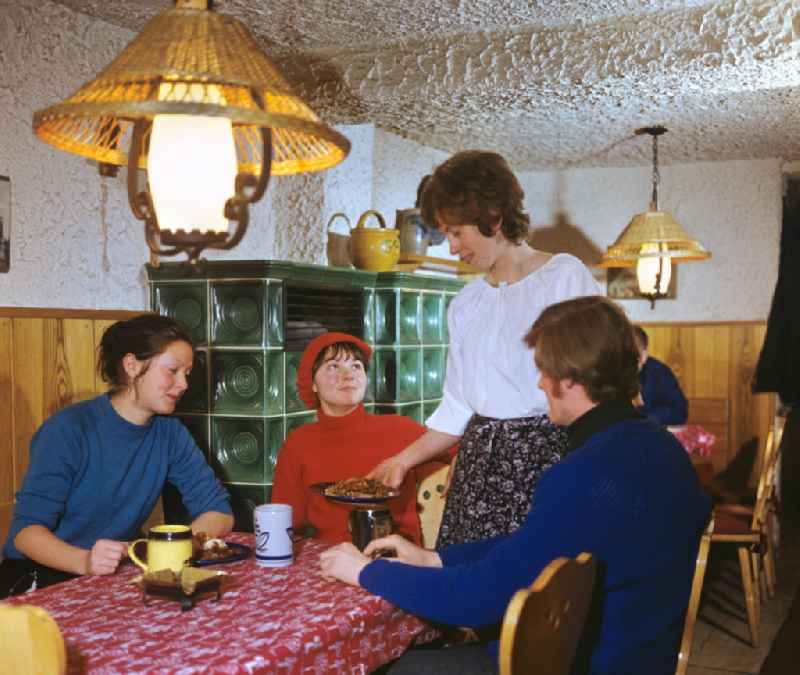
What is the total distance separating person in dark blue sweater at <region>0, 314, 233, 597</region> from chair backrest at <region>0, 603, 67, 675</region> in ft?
2.60

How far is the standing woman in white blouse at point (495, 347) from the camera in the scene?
2047mm

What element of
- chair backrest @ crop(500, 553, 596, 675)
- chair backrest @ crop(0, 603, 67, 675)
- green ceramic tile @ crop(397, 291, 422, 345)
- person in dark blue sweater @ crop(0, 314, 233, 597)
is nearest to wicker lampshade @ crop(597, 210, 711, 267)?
green ceramic tile @ crop(397, 291, 422, 345)

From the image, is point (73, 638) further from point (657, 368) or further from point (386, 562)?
point (657, 368)

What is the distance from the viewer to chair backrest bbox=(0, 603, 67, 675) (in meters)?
1.07

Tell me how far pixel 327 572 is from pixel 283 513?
203mm

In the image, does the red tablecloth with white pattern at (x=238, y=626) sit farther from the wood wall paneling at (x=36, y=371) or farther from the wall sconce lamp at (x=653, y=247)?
the wall sconce lamp at (x=653, y=247)

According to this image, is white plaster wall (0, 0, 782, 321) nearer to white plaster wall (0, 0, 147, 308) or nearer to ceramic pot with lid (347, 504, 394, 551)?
white plaster wall (0, 0, 147, 308)

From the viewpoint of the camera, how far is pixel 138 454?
7.16 feet

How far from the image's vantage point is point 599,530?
4.49 ft

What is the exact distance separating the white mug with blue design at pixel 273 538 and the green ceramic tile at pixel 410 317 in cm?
226

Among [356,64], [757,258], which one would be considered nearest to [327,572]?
[356,64]

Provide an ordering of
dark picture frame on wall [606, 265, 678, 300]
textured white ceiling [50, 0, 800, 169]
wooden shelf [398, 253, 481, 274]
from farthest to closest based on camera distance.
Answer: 1. dark picture frame on wall [606, 265, 678, 300]
2. wooden shelf [398, 253, 481, 274]
3. textured white ceiling [50, 0, 800, 169]

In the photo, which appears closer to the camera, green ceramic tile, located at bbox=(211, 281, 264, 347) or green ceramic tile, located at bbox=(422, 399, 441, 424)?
green ceramic tile, located at bbox=(211, 281, 264, 347)

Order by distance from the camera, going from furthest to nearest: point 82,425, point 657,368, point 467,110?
point 657,368 < point 467,110 < point 82,425
